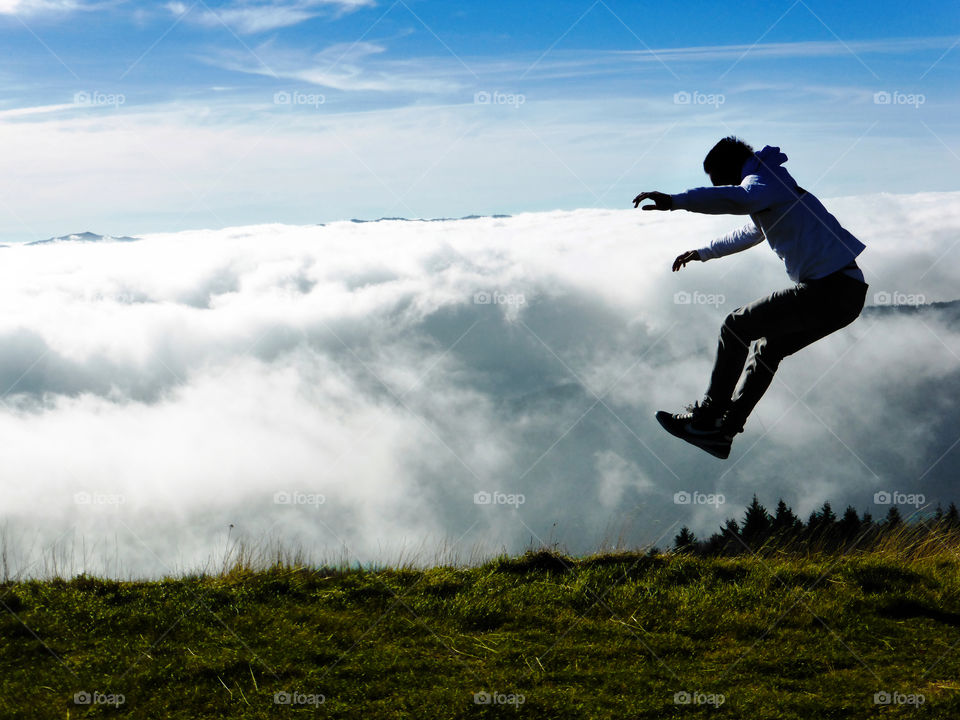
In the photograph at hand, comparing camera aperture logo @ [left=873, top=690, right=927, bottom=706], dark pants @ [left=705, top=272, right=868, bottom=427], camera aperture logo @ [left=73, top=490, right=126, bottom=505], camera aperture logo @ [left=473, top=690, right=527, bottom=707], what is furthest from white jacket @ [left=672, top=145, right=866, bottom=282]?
camera aperture logo @ [left=73, top=490, right=126, bottom=505]

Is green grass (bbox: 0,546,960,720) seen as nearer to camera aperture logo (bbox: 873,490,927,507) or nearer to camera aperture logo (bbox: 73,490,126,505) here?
camera aperture logo (bbox: 873,490,927,507)

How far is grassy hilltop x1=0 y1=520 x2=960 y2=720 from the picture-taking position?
6.78m

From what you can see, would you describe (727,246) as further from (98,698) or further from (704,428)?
(98,698)

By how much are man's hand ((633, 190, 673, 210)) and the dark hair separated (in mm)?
1400

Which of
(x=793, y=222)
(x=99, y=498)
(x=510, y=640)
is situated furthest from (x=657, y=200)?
(x=99, y=498)

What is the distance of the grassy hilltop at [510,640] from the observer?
6.78 meters

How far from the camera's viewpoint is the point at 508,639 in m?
8.08

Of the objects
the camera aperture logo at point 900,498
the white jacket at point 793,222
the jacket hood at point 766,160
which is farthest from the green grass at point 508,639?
the jacket hood at point 766,160

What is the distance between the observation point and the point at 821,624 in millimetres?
8438

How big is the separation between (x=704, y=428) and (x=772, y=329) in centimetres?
123

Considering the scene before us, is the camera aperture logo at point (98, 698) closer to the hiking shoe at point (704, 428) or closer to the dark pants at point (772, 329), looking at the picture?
the hiking shoe at point (704, 428)

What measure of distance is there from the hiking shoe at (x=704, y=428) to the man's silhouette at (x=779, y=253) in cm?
39

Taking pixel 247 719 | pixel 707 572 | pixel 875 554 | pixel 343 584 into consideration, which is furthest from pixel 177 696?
pixel 875 554

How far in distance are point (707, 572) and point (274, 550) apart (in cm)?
530
